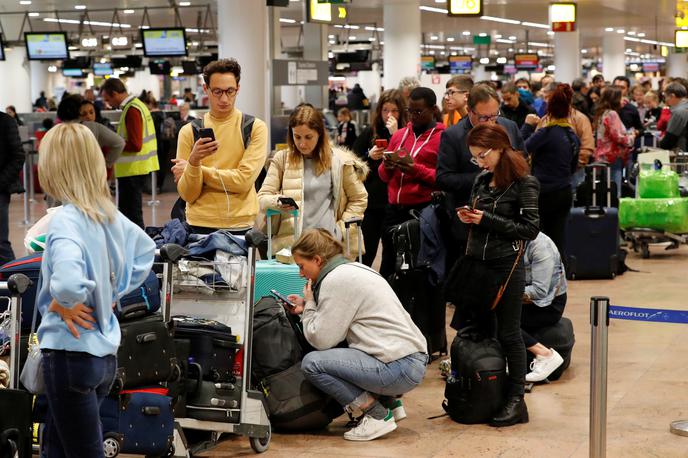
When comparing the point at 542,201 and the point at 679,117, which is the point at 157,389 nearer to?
the point at 542,201

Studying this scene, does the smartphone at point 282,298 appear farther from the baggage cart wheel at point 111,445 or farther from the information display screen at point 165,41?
the information display screen at point 165,41

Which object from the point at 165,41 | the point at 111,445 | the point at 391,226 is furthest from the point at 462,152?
the point at 165,41

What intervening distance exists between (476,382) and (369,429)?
64cm

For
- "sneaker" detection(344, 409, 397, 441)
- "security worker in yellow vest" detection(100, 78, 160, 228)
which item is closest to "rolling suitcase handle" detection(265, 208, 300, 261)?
"sneaker" detection(344, 409, 397, 441)

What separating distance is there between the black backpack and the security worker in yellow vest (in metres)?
5.26

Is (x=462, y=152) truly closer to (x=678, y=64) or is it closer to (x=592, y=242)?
(x=592, y=242)

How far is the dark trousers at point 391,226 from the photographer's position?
6875 millimetres

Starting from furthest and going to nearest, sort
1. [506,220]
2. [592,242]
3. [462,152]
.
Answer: [592,242] < [462,152] < [506,220]

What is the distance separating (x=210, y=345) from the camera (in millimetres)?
5008

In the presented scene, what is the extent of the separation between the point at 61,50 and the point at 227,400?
22394mm

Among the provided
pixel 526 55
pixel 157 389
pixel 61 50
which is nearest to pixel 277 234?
pixel 157 389

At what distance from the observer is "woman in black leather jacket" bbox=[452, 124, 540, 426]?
17.9 ft

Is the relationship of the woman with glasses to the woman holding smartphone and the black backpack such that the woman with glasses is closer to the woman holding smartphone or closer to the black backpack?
the woman holding smartphone

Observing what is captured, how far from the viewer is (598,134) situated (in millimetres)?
12180
